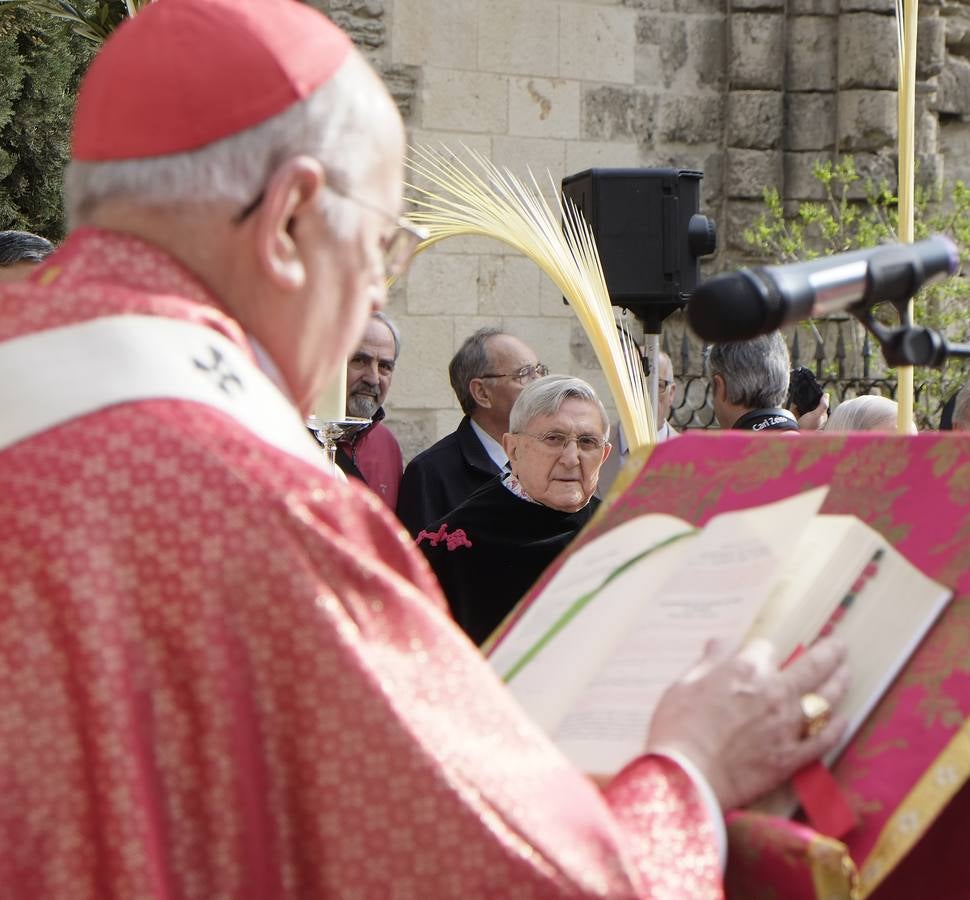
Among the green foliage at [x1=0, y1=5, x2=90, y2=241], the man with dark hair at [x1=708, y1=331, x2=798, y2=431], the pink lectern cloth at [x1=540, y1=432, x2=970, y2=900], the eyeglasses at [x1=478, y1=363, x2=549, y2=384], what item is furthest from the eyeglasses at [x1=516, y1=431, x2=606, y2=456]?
the green foliage at [x1=0, y1=5, x2=90, y2=241]

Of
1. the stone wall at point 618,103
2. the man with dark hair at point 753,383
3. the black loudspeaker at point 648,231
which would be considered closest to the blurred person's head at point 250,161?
the man with dark hair at point 753,383

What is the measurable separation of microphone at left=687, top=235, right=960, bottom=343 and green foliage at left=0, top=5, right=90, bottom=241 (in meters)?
8.82

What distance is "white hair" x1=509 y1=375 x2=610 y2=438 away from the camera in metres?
4.41

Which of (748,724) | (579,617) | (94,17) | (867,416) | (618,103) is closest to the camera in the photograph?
(748,724)

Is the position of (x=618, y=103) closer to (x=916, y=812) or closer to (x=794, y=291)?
(x=794, y=291)

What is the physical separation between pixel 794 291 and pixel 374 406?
4.36 meters

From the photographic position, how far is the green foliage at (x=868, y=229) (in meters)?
8.45

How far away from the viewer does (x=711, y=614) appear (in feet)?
5.07

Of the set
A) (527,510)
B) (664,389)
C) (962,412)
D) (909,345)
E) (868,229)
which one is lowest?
(527,510)

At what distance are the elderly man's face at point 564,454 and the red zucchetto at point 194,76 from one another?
2989 millimetres

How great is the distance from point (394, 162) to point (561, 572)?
2.07 ft

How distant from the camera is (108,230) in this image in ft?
4.43

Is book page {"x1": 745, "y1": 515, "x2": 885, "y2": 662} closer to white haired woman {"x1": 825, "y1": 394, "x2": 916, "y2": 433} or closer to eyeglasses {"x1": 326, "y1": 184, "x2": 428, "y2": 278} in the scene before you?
eyeglasses {"x1": 326, "y1": 184, "x2": 428, "y2": 278}

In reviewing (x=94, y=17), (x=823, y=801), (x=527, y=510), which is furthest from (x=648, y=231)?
(x=823, y=801)
